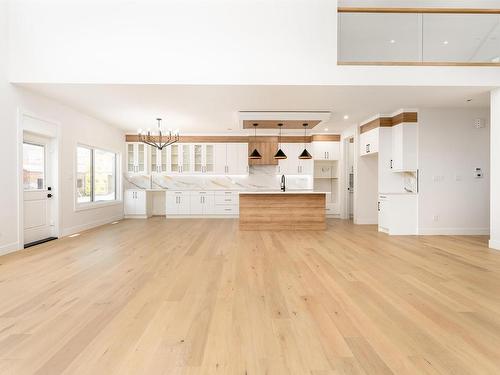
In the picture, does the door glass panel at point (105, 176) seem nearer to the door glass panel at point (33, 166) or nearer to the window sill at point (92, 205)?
the window sill at point (92, 205)

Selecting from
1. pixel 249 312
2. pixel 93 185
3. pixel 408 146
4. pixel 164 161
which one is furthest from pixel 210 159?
pixel 249 312

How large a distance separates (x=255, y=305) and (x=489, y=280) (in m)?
2.74

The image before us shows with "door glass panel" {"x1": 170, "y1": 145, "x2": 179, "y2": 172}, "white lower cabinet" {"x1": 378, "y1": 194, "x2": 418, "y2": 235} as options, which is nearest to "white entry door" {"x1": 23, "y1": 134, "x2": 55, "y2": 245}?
"door glass panel" {"x1": 170, "y1": 145, "x2": 179, "y2": 172}

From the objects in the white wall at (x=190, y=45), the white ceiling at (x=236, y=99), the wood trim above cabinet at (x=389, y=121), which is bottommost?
the wood trim above cabinet at (x=389, y=121)

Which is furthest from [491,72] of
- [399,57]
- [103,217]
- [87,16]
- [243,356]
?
[103,217]

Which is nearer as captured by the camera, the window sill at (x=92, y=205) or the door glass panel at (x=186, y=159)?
the window sill at (x=92, y=205)

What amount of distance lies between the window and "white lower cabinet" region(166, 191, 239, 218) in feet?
5.61

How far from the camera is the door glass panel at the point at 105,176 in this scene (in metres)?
8.12

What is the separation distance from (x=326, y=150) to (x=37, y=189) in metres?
7.79

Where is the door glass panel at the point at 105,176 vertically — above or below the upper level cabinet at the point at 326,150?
below

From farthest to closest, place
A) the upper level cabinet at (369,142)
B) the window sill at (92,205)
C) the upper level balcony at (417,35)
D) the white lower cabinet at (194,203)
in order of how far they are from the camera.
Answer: the white lower cabinet at (194,203), the upper level cabinet at (369,142), the window sill at (92,205), the upper level balcony at (417,35)

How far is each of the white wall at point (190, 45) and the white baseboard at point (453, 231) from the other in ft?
10.1

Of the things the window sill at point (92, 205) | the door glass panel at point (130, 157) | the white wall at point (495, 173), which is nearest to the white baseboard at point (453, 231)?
the white wall at point (495, 173)

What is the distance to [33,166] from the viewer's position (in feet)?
18.4
